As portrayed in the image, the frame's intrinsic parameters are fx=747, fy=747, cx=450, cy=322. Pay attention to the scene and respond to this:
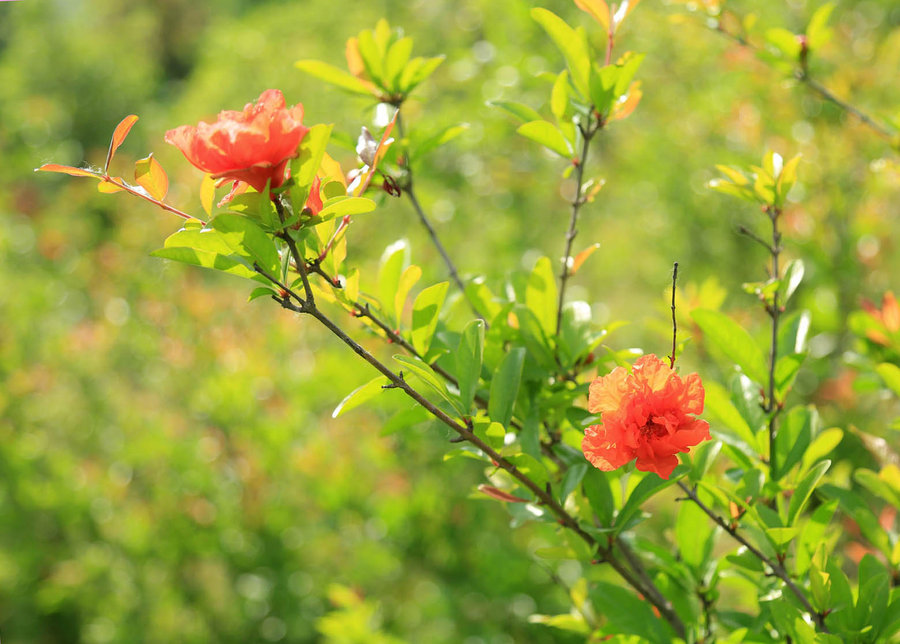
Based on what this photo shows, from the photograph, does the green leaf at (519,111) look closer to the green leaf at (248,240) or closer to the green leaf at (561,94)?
the green leaf at (561,94)

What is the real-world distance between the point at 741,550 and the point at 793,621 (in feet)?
0.45

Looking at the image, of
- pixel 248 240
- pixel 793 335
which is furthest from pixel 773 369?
pixel 248 240

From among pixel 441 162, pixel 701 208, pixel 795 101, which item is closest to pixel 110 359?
pixel 441 162

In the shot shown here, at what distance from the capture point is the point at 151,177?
0.64 meters

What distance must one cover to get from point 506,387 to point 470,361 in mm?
62

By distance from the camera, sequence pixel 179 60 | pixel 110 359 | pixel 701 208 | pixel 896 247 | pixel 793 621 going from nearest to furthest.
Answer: pixel 793 621
pixel 896 247
pixel 701 208
pixel 110 359
pixel 179 60

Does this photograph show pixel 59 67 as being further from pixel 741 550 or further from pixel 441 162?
pixel 741 550

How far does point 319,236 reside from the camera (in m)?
0.66

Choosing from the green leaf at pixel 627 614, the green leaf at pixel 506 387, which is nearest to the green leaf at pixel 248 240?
the green leaf at pixel 506 387

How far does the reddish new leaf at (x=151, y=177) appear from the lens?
631mm

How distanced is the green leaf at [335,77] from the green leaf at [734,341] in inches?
19.2

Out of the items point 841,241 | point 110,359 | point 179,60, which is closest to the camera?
point 841,241

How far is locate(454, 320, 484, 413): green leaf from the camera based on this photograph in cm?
67

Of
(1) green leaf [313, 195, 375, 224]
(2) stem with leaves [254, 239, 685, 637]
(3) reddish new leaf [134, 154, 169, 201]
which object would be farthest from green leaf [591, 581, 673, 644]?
(3) reddish new leaf [134, 154, 169, 201]
